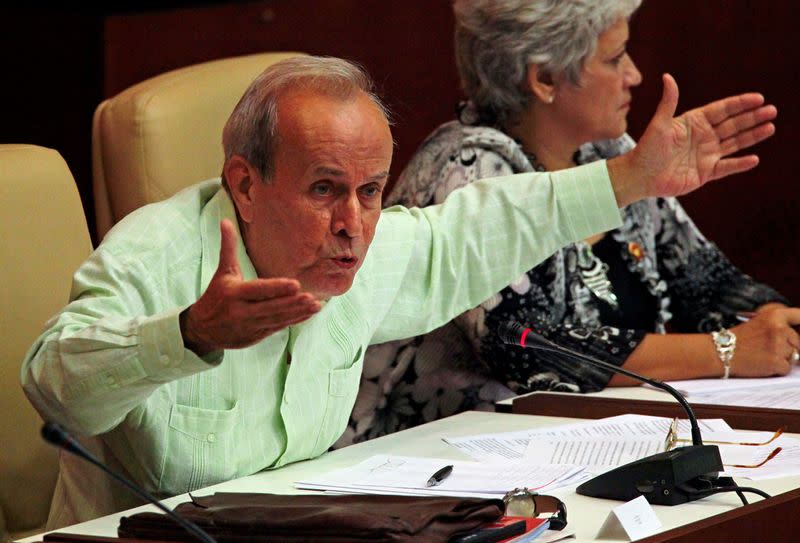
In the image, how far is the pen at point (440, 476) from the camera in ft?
5.62

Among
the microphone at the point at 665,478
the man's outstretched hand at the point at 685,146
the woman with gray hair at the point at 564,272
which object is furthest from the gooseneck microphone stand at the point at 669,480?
the woman with gray hair at the point at 564,272

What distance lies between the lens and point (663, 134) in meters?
2.21

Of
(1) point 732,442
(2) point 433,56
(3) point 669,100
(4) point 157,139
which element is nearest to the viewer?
(1) point 732,442

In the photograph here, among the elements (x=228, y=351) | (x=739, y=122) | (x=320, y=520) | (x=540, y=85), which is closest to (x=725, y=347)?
(x=739, y=122)

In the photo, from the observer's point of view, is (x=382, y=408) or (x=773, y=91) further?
(x=773, y=91)

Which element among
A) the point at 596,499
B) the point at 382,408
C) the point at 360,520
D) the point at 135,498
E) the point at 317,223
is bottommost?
the point at 382,408

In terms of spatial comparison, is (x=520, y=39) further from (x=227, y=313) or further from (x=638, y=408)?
(x=227, y=313)

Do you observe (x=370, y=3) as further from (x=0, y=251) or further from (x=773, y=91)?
(x=0, y=251)

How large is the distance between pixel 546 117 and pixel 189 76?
803 mm

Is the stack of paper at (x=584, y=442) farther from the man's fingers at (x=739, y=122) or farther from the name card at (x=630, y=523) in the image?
the man's fingers at (x=739, y=122)

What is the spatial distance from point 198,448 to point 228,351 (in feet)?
0.46

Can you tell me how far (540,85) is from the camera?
2850 mm

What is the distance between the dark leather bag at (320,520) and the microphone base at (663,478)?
0.27m

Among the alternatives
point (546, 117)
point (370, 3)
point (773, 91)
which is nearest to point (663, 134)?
point (546, 117)
